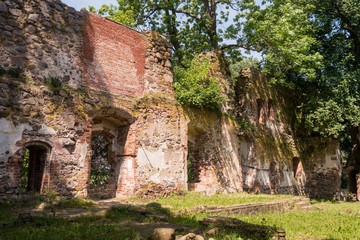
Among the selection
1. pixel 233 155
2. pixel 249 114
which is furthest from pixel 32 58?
pixel 249 114

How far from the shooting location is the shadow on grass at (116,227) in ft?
19.2

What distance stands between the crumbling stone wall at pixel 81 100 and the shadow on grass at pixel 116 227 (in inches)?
98.4

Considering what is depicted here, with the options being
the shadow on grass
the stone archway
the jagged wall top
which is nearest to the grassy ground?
the shadow on grass

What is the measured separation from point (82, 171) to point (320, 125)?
1385cm

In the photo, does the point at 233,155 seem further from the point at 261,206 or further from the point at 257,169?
the point at 261,206

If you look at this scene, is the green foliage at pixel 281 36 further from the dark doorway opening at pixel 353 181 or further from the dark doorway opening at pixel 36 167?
the dark doorway opening at pixel 36 167

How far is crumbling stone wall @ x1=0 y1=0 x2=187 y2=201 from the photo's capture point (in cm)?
938

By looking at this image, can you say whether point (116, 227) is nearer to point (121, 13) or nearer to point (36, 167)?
point (36, 167)

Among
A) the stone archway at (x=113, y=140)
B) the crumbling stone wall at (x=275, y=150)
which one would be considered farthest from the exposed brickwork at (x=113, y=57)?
the crumbling stone wall at (x=275, y=150)

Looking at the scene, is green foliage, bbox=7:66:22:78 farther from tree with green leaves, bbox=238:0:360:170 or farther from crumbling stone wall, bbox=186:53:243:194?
tree with green leaves, bbox=238:0:360:170

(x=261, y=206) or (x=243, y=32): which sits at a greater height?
(x=243, y=32)

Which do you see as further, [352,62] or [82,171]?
[352,62]

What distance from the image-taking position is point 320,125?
65.2ft

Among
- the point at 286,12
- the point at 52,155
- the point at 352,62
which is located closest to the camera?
the point at 52,155
